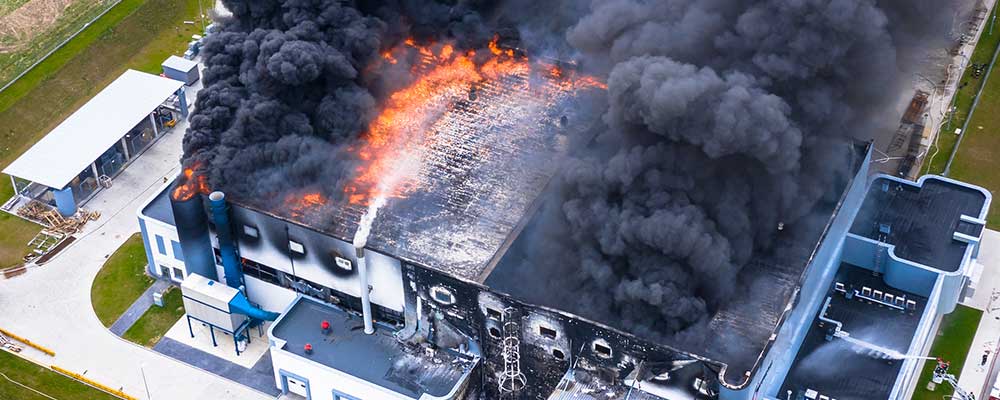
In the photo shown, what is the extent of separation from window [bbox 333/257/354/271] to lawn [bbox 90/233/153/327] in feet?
40.3

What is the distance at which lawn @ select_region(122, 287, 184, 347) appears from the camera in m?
58.7

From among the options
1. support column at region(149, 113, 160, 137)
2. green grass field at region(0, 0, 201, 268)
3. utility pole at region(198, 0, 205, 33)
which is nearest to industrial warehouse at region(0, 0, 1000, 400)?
support column at region(149, 113, 160, 137)

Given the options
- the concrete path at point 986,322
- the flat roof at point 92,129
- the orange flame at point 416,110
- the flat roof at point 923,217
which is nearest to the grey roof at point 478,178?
the orange flame at point 416,110

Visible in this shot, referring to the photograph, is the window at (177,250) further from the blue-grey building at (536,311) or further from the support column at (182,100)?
the support column at (182,100)

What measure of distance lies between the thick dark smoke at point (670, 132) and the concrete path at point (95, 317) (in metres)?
8.65

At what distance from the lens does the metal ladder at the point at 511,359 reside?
5088cm

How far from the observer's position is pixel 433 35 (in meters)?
66.7

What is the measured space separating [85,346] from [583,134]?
24.8 metres

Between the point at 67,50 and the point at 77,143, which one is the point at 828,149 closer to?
the point at 77,143

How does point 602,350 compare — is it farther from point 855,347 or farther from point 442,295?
point 855,347

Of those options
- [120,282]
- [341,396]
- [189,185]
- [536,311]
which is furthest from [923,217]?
[120,282]

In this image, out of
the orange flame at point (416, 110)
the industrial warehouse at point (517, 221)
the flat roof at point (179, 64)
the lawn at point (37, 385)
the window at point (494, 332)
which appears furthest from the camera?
the flat roof at point (179, 64)

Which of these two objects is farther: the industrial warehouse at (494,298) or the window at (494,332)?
the window at (494,332)

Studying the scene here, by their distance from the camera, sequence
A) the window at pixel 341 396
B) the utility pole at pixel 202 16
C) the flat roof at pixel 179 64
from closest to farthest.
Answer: the window at pixel 341 396 < the flat roof at pixel 179 64 < the utility pole at pixel 202 16
